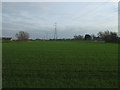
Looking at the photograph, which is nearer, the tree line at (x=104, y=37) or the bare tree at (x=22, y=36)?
the tree line at (x=104, y=37)

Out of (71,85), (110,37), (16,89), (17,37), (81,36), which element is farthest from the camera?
(81,36)

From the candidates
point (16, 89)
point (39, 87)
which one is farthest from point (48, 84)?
point (16, 89)

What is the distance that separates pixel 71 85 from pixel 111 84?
4.58 feet

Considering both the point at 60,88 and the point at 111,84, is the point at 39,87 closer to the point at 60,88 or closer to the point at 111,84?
the point at 60,88

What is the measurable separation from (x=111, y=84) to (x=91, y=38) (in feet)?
399

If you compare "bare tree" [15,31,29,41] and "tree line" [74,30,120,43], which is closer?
"tree line" [74,30,120,43]

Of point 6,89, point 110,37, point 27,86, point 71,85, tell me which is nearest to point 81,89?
point 71,85

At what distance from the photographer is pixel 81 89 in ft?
17.5

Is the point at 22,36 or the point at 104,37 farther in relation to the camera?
the point at 22,36

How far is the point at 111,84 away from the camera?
5895 millimetres

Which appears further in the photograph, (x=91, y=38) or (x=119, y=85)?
(x=91, y=38)

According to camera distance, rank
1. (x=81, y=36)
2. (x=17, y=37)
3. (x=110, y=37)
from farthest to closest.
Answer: (x=81, y=36), (x=17, y=37), (x=110, y=37)

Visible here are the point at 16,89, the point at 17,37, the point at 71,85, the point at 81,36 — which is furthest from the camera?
the point at 81,36

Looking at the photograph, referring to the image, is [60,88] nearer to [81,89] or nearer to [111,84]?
[81,89]
